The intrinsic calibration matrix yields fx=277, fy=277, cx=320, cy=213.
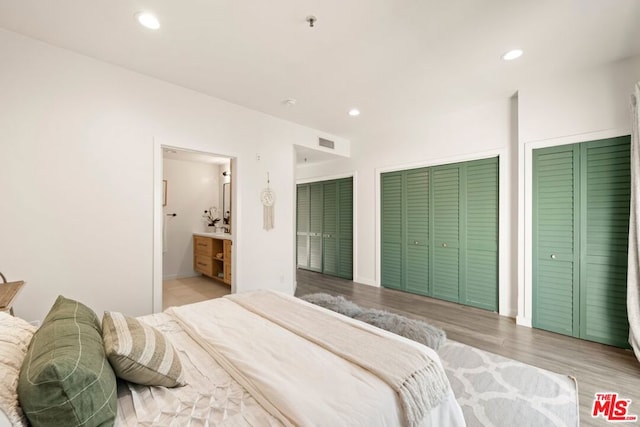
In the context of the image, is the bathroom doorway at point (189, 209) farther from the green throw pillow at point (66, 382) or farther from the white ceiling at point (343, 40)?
the green throw pillow at point (66, 382)

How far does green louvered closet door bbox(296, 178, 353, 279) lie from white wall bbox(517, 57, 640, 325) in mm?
2732

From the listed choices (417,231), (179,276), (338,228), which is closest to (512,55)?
(417,231)

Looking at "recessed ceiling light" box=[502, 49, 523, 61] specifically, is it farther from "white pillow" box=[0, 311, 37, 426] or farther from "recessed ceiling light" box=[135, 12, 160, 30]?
"white pillow" box=[0, 311, 37, 426]

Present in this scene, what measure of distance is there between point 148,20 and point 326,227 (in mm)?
4303

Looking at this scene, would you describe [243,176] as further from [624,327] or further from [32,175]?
[624,327]

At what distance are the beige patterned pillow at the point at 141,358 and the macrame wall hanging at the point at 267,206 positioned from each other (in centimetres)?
268

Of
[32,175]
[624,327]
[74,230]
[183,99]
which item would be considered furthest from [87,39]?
[624,327]

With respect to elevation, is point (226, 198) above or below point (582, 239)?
above

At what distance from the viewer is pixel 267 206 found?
12.8 feet

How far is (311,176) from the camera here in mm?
6043

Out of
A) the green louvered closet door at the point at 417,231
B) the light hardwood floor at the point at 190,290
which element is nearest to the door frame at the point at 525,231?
the green louvered closet door at the point at 417,231

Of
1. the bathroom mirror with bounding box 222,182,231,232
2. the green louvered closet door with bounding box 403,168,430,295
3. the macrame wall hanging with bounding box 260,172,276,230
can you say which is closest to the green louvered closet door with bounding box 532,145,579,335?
the green louvered closet door with bounding box 403,168,430,295

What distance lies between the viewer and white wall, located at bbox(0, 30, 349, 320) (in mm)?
2232

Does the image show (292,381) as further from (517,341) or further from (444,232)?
(444,232)
